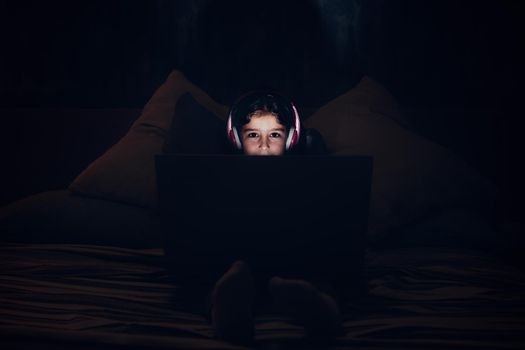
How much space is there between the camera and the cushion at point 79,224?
149cm

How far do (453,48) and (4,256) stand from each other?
186cm

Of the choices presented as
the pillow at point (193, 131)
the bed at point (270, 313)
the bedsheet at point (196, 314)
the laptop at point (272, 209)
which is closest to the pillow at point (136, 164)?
the bed at point (270, 313)

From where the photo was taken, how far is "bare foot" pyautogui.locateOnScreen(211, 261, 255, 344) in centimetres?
79

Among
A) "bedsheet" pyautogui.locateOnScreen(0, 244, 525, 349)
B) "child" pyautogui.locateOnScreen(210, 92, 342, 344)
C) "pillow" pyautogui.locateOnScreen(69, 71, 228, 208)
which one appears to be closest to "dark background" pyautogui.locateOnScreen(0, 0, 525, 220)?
"pillow" pyautogui.locateOnScreen(69, 71, 228, 208)

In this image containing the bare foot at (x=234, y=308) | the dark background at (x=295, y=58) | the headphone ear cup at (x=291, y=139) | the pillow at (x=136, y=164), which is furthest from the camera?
the dark background at (x=295, y=58)

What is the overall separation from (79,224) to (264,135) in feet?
1.97

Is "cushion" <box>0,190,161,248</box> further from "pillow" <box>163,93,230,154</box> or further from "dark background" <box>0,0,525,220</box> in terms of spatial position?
"dark background" <box>0,0,525,220</box>

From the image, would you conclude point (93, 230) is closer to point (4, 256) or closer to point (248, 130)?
point (4, 256)

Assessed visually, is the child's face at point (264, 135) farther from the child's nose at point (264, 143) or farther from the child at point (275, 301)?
the child at point (275, 301)

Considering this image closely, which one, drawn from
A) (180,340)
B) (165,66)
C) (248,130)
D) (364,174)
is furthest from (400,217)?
(165,66)

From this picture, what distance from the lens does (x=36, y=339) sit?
0.80m

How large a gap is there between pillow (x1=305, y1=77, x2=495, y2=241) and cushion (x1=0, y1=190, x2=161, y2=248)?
0.67 metres

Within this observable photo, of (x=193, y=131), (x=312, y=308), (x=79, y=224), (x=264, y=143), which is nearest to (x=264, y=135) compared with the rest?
(x=264, y=143)

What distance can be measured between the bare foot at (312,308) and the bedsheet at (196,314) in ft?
0.07
